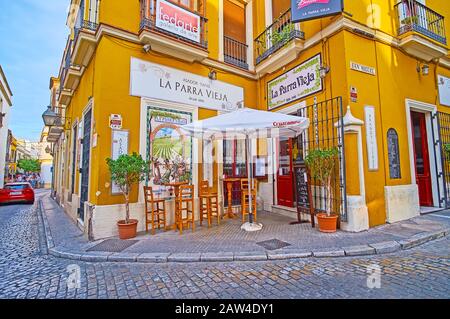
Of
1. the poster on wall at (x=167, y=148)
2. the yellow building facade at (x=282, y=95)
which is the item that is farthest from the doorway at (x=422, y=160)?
the poster on wall at (x=167, y=148)

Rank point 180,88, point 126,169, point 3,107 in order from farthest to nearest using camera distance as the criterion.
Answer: point 3,107 → point 180,88 → point 126,169

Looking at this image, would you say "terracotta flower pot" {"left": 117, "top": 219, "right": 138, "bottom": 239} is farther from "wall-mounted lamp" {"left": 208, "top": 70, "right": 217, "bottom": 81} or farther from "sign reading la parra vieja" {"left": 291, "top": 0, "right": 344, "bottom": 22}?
"sign reading la parra vieja" {"left": 291, "top": 0, "right": 344, "bottom": 22}

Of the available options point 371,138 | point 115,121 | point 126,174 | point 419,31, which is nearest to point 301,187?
point 371,138

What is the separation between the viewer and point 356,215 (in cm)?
544

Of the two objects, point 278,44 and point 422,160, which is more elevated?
point 278,44

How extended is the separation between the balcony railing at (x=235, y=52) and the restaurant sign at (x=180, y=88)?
103cm

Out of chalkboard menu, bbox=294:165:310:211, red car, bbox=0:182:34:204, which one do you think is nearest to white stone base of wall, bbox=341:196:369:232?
chalkboard menu, bbox=294:165:310:211

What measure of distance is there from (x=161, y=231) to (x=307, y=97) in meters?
5.63

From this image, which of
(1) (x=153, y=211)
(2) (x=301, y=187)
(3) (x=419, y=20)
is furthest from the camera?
(3) (x=419, y=20)

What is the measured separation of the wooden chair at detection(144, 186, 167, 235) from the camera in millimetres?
5807

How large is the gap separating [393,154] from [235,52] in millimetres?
6385

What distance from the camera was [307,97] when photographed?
7020mm

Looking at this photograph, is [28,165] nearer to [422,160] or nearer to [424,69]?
[422,160]

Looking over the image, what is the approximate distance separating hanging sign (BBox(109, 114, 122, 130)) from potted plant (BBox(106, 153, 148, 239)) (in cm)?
98
